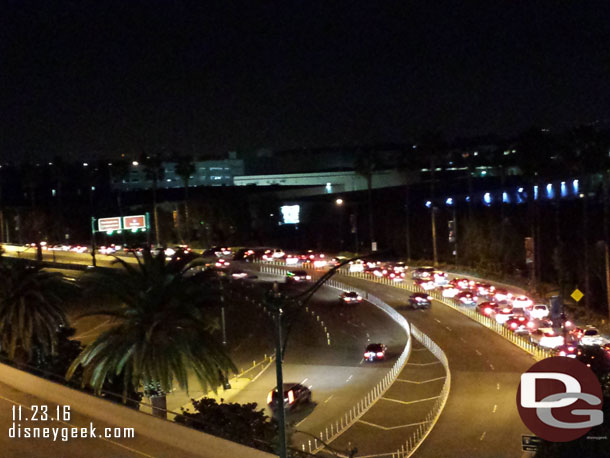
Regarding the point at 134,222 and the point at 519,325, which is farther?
the point at 134,222

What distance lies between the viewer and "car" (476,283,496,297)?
204 feet

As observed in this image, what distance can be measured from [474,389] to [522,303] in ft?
73.8

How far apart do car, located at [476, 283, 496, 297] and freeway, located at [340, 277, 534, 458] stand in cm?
515

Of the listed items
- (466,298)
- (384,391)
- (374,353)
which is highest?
(466,298)

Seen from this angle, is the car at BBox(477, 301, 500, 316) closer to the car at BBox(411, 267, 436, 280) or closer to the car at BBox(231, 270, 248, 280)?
the car at BBox(411, 267, 436, 280)

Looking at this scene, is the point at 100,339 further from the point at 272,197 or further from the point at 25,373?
the point at 272,197

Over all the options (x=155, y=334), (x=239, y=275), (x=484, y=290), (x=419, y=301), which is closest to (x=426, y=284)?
(x=484, y=290)

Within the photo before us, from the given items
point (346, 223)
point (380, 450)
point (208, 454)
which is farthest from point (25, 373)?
point (346, 223)

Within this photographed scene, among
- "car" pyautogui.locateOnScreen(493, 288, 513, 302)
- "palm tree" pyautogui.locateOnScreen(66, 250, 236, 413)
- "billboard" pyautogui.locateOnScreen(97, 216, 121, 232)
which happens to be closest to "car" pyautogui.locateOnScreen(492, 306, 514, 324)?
"car" pyautogui.locateOnScreen(493, 288, 513, 302)

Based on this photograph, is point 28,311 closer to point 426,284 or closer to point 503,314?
point 503,314

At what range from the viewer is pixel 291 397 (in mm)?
34125

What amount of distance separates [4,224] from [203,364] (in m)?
102

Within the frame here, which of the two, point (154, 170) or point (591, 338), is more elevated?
point (154, 170)

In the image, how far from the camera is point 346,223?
108 m
